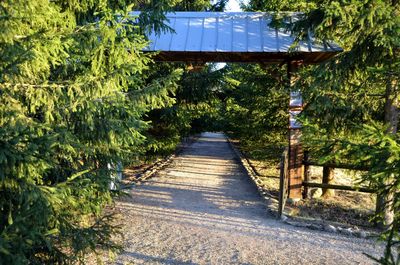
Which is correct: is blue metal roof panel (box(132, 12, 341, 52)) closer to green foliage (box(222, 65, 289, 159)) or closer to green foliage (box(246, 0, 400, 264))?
green foliage (box(246, 0, 400, 264))

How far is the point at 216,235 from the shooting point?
6.46m

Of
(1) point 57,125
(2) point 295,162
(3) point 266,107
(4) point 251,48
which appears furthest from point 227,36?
(1) point 57,125

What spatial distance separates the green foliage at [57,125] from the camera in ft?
9.86

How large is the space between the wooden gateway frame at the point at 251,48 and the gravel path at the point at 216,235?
1.61 m

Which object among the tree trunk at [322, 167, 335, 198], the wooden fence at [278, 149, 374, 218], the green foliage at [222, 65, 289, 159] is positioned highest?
the green foliage at [222, 65, 289, 159]

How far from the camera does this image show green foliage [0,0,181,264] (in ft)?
9.86

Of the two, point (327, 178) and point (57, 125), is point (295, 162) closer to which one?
point (327, 178)

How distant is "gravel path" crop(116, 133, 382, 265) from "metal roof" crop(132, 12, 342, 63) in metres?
3.58

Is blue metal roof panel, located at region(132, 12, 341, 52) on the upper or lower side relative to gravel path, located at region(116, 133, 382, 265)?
upper

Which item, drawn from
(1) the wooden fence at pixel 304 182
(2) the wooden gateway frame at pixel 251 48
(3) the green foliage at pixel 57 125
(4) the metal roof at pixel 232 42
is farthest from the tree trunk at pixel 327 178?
(3) the green foliage at pixel 57 125

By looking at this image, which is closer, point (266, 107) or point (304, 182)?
point (304, 182)

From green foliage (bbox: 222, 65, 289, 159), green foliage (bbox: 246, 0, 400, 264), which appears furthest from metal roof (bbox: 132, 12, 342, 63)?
green foliage (bbox: 222, 65, 289, 159)

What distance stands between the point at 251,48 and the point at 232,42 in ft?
1.74

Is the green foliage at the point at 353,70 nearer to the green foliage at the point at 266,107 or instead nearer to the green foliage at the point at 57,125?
the green foliage at the point at 266,107
